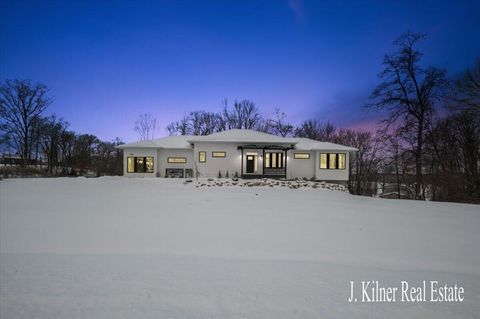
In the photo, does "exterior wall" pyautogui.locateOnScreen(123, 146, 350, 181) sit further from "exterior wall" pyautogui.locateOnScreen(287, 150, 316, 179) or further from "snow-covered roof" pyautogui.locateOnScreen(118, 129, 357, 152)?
"snow-covered roof" pyautogui.locateOnScreen(118, 129, 357, 152)

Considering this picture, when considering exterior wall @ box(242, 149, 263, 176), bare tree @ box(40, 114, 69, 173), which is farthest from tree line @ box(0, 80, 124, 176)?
exterior wall @ box(242, 149, 263, 176)

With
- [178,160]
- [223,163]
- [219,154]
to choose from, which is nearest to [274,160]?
[223,163]

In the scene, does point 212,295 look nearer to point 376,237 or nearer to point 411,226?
point 376,237

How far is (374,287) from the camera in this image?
2434 millimetres

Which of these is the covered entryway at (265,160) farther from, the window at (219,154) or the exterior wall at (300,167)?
the window at (219,154)

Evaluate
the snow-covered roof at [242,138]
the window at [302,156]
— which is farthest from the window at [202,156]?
the window at [302,156]

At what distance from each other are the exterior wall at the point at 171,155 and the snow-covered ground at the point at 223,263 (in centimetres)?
1563

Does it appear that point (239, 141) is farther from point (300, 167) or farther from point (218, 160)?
point (300, 167)

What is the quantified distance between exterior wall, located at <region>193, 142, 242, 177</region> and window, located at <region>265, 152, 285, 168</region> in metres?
2.66

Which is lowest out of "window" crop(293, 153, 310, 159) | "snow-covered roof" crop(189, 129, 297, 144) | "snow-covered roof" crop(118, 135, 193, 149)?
"window" crop(293, 153, 310, 159)

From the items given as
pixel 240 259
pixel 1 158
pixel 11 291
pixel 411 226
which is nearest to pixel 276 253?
pixel 240 259

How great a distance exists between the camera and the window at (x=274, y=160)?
69.2ft

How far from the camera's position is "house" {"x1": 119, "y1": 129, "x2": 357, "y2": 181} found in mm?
20672

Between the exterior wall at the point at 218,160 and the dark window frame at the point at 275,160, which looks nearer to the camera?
the exterior wall at the point at 218,160
